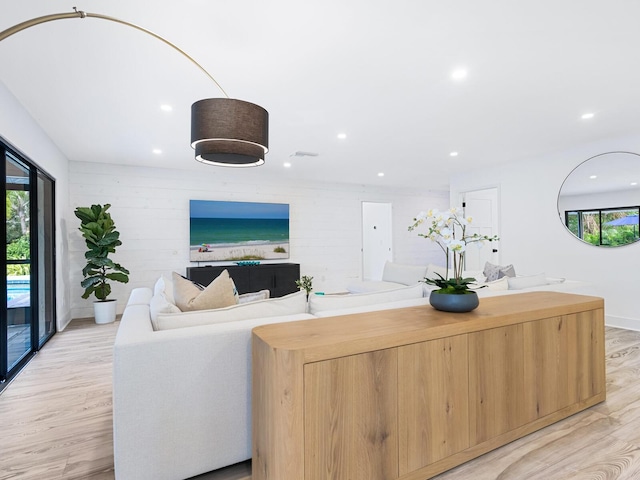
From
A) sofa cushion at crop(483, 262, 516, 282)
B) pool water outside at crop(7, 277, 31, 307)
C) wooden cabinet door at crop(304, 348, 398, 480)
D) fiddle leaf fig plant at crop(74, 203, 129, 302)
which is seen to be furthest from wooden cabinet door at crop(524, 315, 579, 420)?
fiddle leaf fig plant at crop(74, 203, 129, 302)

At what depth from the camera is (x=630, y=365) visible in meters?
3.07

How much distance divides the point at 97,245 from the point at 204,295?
374 cm

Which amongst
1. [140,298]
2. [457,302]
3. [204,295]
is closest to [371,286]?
[457,302]

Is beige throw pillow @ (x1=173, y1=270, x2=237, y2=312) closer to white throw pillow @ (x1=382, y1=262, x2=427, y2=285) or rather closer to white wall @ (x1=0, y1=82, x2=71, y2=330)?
white wall @ (x1=0, y1=82, x2=71, y2=330)

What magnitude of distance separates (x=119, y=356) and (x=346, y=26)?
2096mm

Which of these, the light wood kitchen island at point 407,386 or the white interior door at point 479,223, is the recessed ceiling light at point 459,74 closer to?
the light wood kitchen island at point 407,386

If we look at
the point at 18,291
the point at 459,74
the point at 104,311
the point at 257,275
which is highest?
the point at 459,74

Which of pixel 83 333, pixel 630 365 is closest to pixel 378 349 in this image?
pixel 630 365

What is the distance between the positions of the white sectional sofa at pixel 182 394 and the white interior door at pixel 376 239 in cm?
644

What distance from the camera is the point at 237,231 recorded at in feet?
20.8

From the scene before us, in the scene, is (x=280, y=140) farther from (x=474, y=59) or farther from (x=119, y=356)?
(x=119, y=356)

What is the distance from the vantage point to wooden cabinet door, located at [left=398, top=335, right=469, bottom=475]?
1559mm

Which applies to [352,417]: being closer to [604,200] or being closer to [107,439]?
[107,439]

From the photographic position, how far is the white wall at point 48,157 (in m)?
2.88
